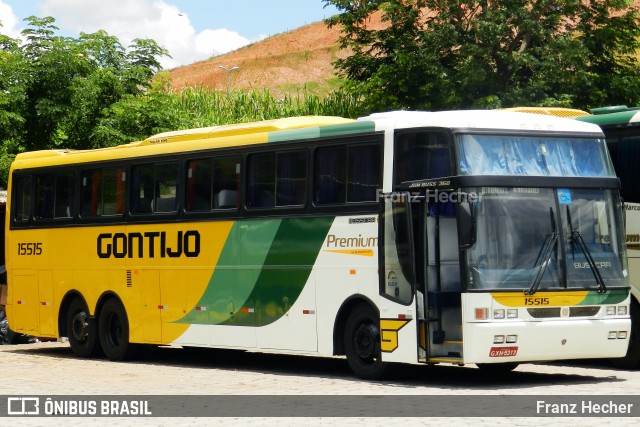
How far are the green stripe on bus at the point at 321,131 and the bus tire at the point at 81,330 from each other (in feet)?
18.8

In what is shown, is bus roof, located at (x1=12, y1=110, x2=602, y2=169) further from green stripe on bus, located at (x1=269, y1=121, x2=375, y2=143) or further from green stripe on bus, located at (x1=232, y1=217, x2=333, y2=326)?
green stripe on bus, located at (x1=232, y1=217, x2=333, y2=326)

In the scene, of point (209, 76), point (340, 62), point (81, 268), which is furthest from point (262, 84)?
point (81, 268)

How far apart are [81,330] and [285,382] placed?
6.75 metres

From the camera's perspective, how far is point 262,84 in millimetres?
136625

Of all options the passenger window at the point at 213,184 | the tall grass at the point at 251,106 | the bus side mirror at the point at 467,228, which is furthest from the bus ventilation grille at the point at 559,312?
the tall grass at the point at 251,106

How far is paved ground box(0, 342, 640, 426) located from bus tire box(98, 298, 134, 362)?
32 cm

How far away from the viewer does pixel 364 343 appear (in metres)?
16.5

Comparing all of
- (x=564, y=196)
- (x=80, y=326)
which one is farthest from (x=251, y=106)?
(x=564, y=196)

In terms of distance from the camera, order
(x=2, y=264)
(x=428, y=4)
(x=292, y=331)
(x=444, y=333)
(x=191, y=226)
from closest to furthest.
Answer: (x=444, y=333)
(x=292, y=331)
(x=191, y=226)
(x=2, y=264)
(x=428, y=4)

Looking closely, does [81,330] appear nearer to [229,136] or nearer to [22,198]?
[22,198]

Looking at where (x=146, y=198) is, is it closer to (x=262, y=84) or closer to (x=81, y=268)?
(x=81, y=268)

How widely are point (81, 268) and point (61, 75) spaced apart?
37.0ft

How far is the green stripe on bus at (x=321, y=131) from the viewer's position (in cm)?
1653
